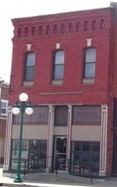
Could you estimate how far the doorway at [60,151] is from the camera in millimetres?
30984

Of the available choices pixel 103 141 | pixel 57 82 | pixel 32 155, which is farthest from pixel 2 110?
pixel 103 141

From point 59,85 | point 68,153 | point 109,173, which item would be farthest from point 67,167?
point 59,85

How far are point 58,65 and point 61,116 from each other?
3511 millimetres

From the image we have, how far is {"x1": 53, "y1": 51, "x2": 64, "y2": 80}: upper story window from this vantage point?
1279 inches

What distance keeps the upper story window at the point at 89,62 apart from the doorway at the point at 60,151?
4482mm

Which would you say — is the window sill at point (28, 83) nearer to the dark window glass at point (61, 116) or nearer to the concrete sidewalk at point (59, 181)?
the dark window glass at point (61, 116)

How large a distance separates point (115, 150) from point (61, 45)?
26.2ft

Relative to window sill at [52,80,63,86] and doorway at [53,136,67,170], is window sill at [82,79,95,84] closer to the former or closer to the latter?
window sill at [52,80,63,86]

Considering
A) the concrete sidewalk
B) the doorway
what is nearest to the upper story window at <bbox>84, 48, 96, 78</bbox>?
the doorway

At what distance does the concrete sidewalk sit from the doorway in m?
1.27

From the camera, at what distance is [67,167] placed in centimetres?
3039

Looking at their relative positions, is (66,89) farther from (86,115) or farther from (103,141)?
(103,141)

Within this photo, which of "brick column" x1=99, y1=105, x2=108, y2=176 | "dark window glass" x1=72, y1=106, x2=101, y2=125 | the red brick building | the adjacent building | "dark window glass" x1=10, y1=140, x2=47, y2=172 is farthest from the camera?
the adjacent building

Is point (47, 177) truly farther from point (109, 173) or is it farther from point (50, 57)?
point (50, 57)
